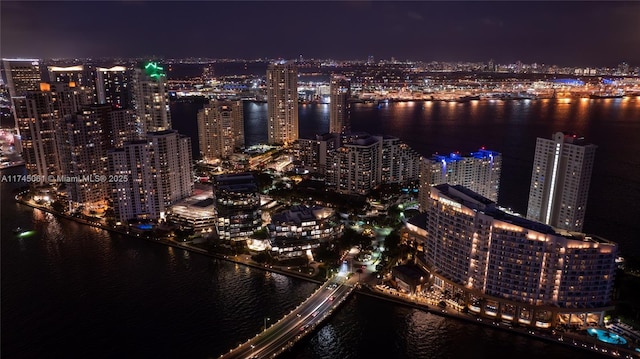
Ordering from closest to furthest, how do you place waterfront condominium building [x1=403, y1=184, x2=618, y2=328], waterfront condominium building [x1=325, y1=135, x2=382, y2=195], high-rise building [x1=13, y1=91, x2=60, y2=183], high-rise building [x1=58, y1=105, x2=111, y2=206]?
1. waterfront condominium building [x1=403, y1=184, x2=618, y2=328]
2. high-rise building [x1=58, y1=105, x2=111, y2=206]
3. waterfront condominium building [x1=325, y1=135, x2=382, y2=195]
4. high-rise building [x1=13, y1=91, x2=60, y2=183]

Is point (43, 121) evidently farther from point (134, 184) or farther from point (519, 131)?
point (519, 131)

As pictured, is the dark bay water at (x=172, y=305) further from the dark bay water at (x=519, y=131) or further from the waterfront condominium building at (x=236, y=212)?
the waterfront condominium building at (x=236, y=212)

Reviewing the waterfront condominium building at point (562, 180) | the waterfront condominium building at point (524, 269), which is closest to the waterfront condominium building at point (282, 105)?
the waterfront condominium building at point (562, 180)

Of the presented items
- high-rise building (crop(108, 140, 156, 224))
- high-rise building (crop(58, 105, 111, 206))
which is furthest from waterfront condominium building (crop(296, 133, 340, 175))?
high-rise building (crop(58, 105, 111, 206))

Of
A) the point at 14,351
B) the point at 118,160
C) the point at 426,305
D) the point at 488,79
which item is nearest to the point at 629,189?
the point at 426,305

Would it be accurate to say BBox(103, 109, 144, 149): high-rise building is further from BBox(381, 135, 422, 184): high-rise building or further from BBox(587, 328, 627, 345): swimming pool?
BBox(587, 328, 627, 345): swimming pool

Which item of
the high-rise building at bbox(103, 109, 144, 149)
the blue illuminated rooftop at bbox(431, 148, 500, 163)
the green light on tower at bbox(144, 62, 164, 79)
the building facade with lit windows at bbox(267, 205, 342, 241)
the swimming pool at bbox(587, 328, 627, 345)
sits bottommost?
the swimming pool at bbox(587, 328, 627, 345)
